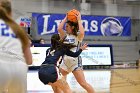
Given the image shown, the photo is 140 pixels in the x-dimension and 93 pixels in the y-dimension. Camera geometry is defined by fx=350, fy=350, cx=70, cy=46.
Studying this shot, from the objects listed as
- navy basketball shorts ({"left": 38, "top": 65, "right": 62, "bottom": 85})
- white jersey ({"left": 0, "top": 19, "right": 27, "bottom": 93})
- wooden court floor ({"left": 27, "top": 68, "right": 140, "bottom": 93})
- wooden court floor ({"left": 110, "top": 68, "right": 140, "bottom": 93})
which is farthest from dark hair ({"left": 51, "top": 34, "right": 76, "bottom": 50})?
white jersey ({"left": 0, "top": 19, "right": 27, "bottom": 93})

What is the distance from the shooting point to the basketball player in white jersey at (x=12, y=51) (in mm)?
2555

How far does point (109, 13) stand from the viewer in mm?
21906

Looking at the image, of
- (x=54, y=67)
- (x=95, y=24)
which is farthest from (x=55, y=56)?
(x=95, y=24)

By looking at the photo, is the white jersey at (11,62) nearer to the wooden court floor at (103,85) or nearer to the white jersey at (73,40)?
the white jersey at (73,40)

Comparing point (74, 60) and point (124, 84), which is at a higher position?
point (74, 60)

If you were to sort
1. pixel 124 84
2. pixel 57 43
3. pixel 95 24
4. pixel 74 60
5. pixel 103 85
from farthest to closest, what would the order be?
pixel 95 24 → pixel 124 84 → pixel 103 85 → pixel 74 60 → pixel 57 43

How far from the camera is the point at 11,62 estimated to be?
103 inches

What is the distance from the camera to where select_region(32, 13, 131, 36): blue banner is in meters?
19.7

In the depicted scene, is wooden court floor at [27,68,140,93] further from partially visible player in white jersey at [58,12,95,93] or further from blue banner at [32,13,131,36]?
blue banner at [32,13,131,36]

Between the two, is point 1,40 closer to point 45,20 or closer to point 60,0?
point 45,20

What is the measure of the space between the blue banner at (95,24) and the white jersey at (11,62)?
55.9 ft

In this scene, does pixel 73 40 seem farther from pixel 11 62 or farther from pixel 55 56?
pixel 11 62

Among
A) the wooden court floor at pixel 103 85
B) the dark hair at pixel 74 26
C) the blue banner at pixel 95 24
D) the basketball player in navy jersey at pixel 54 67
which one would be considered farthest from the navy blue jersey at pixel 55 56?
the blue banner at pixel 95 24

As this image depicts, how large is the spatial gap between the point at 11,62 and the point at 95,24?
18.1m
